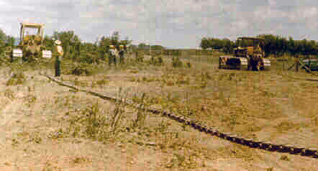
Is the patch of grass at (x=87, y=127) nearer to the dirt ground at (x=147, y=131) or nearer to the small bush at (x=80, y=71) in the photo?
the dirt ground at (x=147, y=131)

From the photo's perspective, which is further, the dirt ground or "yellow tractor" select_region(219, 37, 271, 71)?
"yellow tractor" select_region(219, 37, 271, 71)

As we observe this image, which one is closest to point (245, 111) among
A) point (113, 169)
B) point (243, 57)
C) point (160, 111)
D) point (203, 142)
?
point (160, 111)

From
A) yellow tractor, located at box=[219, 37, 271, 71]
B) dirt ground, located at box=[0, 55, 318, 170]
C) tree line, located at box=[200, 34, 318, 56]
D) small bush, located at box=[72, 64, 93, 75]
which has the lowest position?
dirt ground, located at box=[0, 55, 318, 170]

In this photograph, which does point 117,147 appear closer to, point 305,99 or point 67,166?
point 67,166

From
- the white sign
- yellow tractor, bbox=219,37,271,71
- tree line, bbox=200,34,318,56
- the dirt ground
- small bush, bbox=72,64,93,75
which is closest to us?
the dirt ground

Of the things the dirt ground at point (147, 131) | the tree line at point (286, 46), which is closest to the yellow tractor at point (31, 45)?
the dirt ground at point (147, 131)

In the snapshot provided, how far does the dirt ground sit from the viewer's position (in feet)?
19.3

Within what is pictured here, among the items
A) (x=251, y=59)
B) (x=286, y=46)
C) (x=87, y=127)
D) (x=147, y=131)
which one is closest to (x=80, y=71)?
(x=251, y=59)

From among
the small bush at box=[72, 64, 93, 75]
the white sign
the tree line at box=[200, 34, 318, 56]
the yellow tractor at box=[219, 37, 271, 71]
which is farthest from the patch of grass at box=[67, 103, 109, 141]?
the tree line at box=[200, 34, 318, 56]

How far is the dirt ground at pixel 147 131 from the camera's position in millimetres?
5879

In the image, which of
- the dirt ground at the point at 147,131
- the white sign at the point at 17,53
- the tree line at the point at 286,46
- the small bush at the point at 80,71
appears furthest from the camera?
the tree line at the point at 286,46

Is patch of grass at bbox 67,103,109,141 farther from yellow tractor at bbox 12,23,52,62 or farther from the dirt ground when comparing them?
yellow tractor at bbox 12,23,52,62

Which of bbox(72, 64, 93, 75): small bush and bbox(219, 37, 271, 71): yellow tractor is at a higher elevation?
bbox(219, 37, 271, 71): yellow tractor

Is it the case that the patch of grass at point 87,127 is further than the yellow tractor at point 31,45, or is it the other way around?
the yellow tractor at point 31,45
